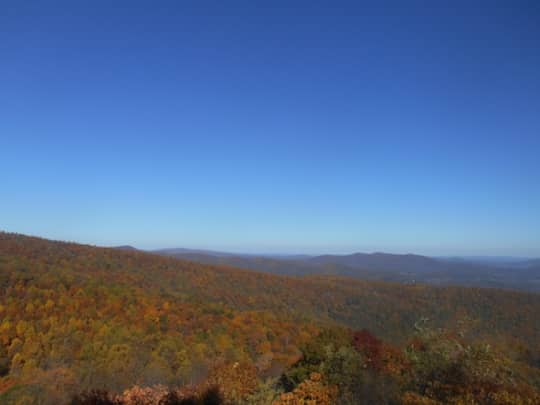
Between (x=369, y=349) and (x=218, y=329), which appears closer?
(x=369, y=349)

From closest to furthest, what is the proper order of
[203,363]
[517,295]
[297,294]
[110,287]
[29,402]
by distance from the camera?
[29,402] → [203,363] → [110,287] → [297,294] → [517,295]

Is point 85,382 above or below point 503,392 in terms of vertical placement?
below

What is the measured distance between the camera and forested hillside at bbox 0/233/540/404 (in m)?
19.0

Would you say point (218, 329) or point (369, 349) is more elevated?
point (369, 349)

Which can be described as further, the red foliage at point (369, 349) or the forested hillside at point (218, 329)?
the red foliage at point (369, 349)

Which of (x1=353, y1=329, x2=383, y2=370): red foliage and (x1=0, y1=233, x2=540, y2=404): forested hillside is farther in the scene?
(x1=353, y1=329, x2=383, y2=370): red foliage

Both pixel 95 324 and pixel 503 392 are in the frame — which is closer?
pixel 503 392

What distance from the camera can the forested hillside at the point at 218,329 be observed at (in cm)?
1900

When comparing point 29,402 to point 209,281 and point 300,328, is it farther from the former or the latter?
point 209,281

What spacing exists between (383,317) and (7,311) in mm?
95040

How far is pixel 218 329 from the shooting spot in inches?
2251

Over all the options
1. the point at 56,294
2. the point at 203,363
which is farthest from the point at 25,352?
the point at 203,363

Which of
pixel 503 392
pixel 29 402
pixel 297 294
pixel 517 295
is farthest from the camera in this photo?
pixel 517 295

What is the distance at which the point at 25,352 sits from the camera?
3791cm
